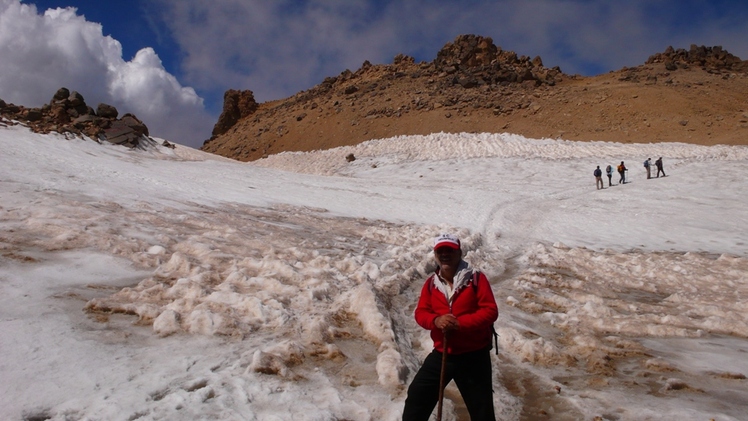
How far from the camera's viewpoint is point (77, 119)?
21.3m

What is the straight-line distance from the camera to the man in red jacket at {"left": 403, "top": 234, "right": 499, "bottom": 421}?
10.4 ft

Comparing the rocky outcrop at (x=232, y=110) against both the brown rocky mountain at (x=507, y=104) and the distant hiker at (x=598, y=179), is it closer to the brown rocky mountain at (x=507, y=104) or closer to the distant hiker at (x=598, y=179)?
the brown rocky mountain at (x=507, y=104)

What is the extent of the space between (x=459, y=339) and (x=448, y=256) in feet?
1.94

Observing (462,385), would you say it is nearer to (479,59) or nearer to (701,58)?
(479,59)

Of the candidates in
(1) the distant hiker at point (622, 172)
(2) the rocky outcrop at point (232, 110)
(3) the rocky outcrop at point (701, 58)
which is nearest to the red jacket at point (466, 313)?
(1) the distant hiker at point (622, 172)

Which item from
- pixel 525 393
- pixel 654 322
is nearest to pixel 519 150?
pixel 654 322

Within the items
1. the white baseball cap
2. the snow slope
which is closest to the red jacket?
the white baseball cap

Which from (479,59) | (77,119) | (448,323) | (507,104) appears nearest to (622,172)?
(448,323)

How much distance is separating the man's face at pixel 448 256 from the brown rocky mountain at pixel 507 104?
38430 mm

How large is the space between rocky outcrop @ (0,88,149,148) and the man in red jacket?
2006cm

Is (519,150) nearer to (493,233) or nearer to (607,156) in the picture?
(607,156)

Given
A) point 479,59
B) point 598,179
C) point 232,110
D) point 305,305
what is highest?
point 479,59

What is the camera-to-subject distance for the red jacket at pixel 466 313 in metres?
3.14

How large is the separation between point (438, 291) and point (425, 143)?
3597cm
